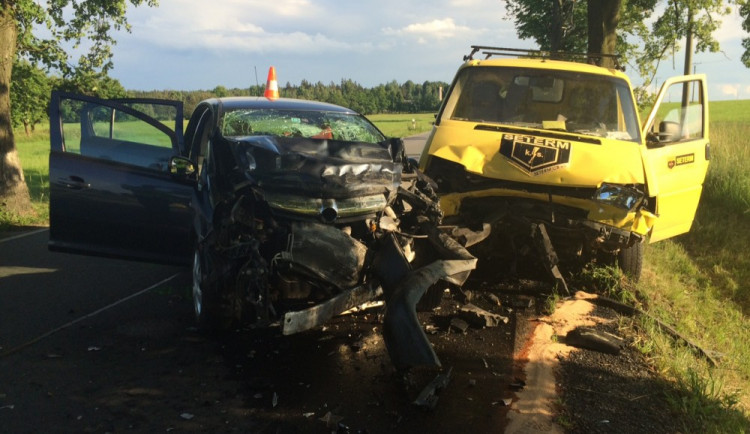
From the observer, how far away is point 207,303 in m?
4.50

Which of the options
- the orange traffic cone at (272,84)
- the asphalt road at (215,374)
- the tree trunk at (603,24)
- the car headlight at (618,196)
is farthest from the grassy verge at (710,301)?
the orange traffic cone at (272,84)

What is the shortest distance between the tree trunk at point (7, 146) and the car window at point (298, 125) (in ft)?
22.7

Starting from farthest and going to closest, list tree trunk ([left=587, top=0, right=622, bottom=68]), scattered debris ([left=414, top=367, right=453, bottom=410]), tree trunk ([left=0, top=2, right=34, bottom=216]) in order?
tree trunk ([left=587, top=0, right=622, bottom=68]) → tree trunk ([left=0, top=2, right=34, bottom=216]) → scattered debris ([left=414, top=367, right=453, bottom=410])

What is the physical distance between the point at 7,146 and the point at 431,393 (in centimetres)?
994

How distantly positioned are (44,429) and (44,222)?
847 centimetres

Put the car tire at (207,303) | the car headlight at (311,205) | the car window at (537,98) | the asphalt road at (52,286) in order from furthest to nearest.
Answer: the car window at (537,98) < the asphalt road at (52,286) < the car tire at (207,303) < the car headlight at (311,205)

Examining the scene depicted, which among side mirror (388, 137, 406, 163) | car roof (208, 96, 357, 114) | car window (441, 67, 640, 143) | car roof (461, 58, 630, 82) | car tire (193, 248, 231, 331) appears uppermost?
car roof (461, 58, 630, 82)

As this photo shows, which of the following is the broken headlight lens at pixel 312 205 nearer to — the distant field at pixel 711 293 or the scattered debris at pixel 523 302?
the scattered debris at pixel 523 302

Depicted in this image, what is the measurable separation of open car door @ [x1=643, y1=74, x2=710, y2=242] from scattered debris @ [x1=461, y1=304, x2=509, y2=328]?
71.3 inches

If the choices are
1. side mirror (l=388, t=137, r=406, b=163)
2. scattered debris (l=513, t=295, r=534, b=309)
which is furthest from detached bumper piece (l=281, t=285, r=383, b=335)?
scattered debris (l=513, t=295, r=534, b=309)

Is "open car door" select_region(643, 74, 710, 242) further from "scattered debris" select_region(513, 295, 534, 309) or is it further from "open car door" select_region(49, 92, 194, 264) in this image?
"open car door" select_region(49, 92, 194, 264)

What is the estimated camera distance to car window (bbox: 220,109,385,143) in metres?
5.49

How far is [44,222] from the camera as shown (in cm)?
1080

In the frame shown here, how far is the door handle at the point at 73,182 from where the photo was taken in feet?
18.6
